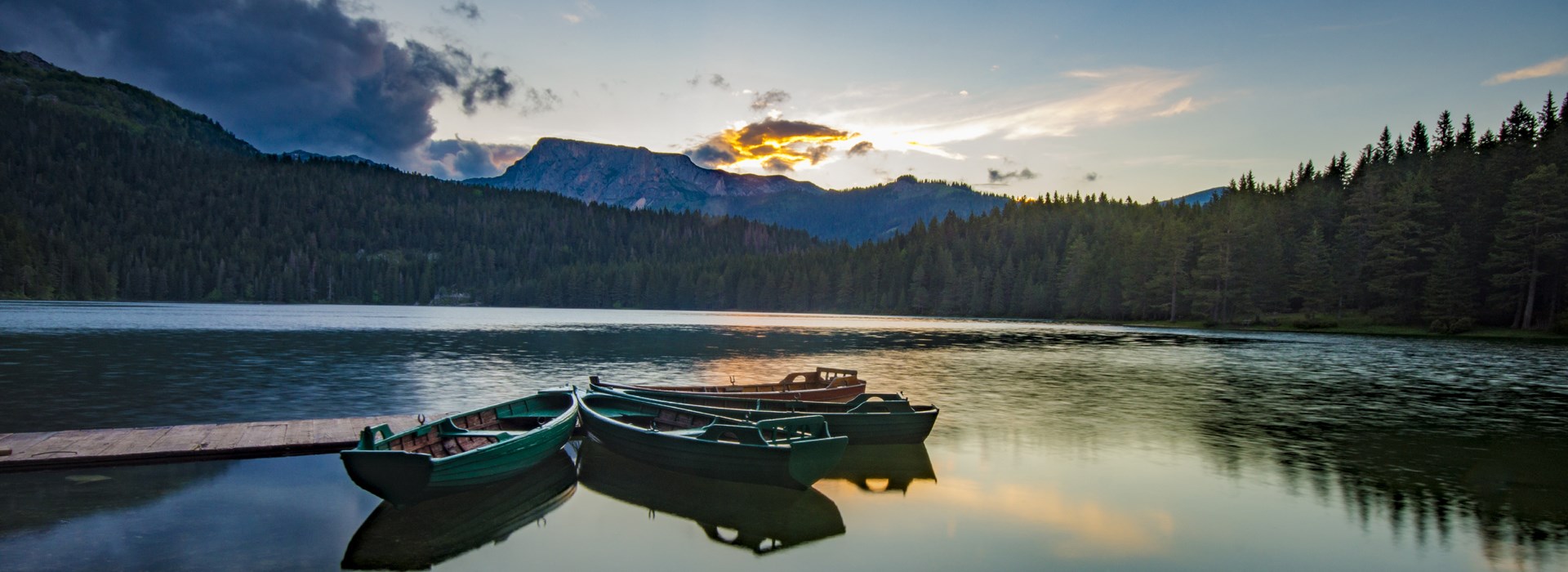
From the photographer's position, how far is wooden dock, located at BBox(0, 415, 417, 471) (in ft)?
55.5

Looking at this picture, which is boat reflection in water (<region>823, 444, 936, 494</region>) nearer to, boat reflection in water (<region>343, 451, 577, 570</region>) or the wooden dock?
boat reflection in water (<region>343, 451, 577, 570</region>)

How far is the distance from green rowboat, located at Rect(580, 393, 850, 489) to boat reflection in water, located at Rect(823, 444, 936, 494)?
1.33 m

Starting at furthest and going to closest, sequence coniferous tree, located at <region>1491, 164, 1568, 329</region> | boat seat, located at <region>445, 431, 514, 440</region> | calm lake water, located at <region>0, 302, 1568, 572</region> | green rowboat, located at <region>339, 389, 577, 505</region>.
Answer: coniferous tree, located at <region>1491, 164, 1568, 329</region>
boat seat, located at <region>445, 431, 514, 440</region>
green rowboat, located at <region>339, 389, 577, 505</region>
calm lake water, located at <region>0, 302, 1568, 572</region>

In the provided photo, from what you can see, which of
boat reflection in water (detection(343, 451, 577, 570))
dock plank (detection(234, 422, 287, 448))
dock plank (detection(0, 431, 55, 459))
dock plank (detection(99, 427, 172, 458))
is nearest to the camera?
boat reflection in water (detection(343, 451, 577, 570))

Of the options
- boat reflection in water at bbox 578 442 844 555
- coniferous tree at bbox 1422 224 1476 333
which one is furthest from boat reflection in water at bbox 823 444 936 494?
coniferous tree at bbox 1422 224 1476 333

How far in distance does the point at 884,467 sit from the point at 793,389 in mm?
7014

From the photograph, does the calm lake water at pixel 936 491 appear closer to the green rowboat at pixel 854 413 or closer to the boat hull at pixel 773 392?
the green rowboat at pixel 854 413

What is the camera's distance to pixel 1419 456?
71.4ft

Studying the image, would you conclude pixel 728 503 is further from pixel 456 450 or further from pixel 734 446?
pixel 456 450

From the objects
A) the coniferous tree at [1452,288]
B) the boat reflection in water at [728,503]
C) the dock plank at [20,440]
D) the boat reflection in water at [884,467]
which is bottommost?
the boat reflection in water at [728,503]

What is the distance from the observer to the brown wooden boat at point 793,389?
24.0 meters

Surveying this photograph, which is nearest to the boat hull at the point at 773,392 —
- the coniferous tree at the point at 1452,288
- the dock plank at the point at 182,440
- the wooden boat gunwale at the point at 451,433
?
the wooden boat gunwale at the point at 451,433

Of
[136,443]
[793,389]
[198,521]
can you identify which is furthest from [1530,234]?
[136,443]

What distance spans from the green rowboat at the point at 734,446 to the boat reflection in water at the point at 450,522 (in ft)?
5.97
